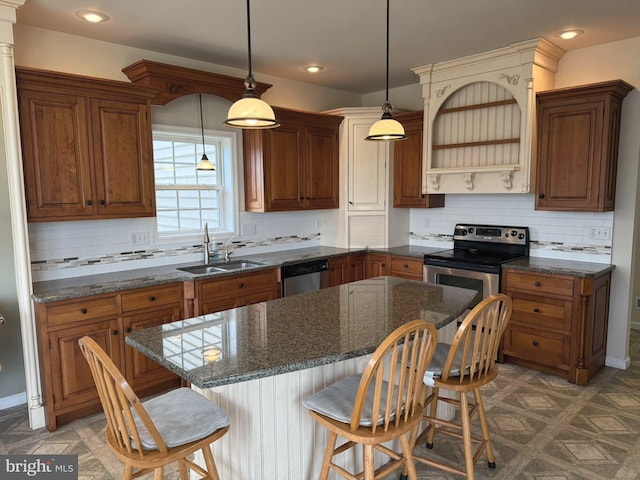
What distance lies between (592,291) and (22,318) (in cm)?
403

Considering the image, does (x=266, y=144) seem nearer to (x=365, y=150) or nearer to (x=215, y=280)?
(x=365, y=150)

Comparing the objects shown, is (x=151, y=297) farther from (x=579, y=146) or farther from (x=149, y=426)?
(x=579, y=146)

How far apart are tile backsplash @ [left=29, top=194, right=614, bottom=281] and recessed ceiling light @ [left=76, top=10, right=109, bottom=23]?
1.44 meters

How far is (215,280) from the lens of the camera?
3535 millimetres

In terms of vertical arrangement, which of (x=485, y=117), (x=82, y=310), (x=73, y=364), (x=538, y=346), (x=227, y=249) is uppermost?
(x=485, y=117)

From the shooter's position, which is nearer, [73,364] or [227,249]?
[73,364]

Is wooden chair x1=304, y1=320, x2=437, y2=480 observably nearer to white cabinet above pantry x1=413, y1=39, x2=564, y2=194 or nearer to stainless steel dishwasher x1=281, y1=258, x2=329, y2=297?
stainless steel dishwasher x1=281, y1=258, x2=329, y2=297

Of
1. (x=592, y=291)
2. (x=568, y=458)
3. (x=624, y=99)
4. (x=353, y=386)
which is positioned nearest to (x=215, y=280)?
(x=353, y=386)

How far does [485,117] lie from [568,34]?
91 centimetres

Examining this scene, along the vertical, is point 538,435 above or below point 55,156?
below

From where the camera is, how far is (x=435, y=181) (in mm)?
4488

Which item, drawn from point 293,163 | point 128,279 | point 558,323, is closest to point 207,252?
point 128,279

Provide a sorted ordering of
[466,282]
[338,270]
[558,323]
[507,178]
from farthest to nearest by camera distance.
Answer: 1. [338,270]
2. [466,282]
3. [507,178]
4. [558,323]

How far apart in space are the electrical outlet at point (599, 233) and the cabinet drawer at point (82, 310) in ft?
12.6
